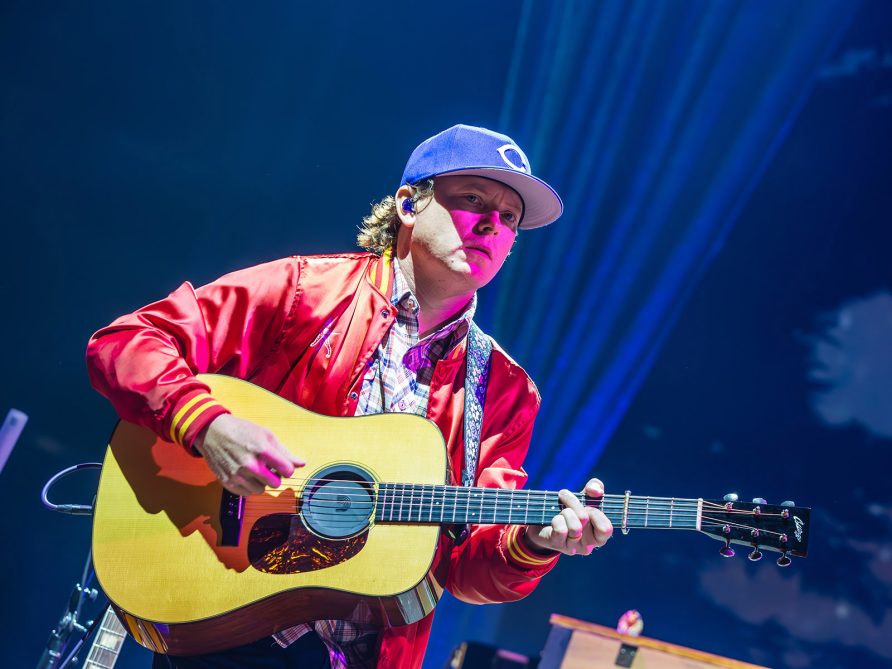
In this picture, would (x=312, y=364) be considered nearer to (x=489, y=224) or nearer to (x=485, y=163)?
(x=489, y=224)

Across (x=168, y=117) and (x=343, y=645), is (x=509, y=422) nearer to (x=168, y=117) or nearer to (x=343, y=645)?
(x=343, y=645)

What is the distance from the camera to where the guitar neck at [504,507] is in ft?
7.22

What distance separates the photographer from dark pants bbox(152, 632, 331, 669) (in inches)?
86.0

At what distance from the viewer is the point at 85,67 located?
5098 mm

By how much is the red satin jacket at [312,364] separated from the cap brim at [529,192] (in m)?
0.54

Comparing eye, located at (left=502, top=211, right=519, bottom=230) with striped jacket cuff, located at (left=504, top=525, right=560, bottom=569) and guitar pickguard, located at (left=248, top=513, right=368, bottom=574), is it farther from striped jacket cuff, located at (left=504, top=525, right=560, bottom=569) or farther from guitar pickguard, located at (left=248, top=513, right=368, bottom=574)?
guitar pickguard, located at (left=248, top=513, right=368, bottom=574)

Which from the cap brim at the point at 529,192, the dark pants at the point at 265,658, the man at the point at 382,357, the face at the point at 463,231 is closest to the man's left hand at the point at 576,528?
the man at the point at 382,357

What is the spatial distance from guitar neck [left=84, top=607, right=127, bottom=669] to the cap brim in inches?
99.9

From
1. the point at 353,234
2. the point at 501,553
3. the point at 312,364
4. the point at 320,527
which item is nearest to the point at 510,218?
the point at 312,364

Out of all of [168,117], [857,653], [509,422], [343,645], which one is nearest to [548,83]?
[168,117]

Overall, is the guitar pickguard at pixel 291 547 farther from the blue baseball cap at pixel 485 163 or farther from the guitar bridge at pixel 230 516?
the blue baseball cap at pixel 485 163

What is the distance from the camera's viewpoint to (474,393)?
2.72m

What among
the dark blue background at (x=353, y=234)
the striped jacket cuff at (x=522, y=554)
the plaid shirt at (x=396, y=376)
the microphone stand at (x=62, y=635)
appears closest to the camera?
the plaid shirt at (x=396, y=376)

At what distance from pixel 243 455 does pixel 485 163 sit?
1.45 metres
